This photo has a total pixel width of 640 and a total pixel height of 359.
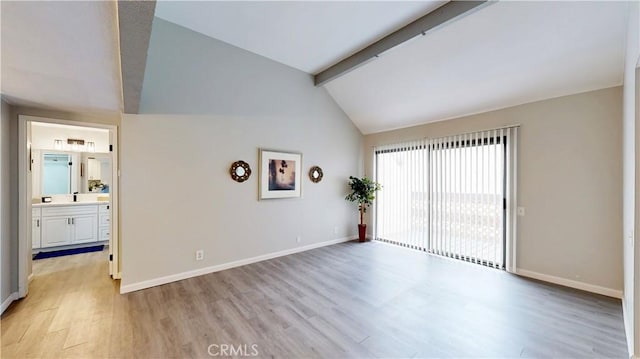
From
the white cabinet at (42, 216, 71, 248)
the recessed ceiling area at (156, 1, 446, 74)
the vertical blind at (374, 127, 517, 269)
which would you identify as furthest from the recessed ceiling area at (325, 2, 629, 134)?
the white cabinet at (42, 216, 71, 248)

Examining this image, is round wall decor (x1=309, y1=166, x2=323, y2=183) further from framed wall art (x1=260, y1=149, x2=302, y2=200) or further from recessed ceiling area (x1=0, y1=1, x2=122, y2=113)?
recessed ceiling area (x1=0, y1=1, x2=122, y2=113)

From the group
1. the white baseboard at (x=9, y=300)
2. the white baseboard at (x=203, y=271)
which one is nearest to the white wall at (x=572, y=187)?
the white baseboard at (x=203, y=271)

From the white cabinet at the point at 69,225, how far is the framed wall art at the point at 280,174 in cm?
367

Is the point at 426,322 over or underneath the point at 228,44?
underneath

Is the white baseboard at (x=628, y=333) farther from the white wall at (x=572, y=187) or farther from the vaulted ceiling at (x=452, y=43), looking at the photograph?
the vaulted ceiling at (x=452, y=43)

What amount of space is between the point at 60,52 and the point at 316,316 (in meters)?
2.97

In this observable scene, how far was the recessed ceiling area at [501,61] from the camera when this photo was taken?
2605 millimetres

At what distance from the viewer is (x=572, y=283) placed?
128 inches

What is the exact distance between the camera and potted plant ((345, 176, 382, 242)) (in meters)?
5.56

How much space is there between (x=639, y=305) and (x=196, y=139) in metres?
4.73

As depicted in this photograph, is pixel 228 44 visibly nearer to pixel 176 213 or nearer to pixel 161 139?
pixel 161 139

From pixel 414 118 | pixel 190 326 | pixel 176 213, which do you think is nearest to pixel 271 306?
pixel 190 326

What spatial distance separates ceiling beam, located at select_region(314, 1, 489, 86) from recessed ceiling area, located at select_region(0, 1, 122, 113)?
3178mm

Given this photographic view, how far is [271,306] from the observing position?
2736 mm
